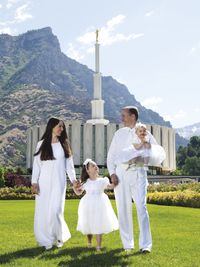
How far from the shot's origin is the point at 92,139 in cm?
6162

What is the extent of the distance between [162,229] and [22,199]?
17.7 m

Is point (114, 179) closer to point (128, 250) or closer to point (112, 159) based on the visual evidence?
point (112, 159)

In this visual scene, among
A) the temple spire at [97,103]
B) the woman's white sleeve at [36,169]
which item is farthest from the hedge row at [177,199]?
the temple spire at [97,103]

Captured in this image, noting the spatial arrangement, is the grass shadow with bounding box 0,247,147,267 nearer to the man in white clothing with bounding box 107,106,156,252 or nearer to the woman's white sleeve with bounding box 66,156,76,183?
the man in white clothing with bounding box 107,106,156,252

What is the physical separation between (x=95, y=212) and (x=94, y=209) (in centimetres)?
7

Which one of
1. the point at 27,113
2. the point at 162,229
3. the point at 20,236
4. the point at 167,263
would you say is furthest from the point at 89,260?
the point at 27,113

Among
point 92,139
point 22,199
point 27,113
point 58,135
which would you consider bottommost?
point 22,199

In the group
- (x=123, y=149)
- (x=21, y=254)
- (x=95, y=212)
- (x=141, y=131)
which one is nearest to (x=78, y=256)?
(x=21, y=254)

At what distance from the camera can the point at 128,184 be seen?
A: 755cm

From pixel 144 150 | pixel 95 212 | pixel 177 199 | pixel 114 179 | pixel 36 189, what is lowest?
pixel 177 199

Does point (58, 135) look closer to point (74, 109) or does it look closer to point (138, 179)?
point (138, 179)

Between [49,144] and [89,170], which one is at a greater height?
[49,144]

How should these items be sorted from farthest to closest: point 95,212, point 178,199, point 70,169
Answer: point 178,199
point 70,169
point 95,212

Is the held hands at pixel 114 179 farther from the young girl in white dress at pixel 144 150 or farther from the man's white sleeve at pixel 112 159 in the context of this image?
A: the young girl in white dress at pixel 144 150
